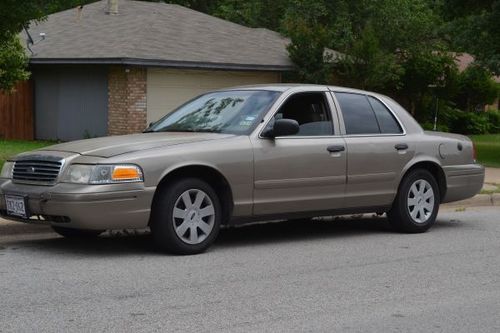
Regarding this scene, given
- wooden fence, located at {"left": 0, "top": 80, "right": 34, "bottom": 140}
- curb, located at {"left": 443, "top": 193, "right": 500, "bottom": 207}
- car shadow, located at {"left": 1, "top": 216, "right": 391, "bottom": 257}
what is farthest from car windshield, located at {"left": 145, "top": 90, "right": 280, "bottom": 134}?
wooden fence, located at {"left": 0, "top": 80, "right": 34, "bottom": 140}

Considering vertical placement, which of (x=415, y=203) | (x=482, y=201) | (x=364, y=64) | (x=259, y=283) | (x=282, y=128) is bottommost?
(x=482, y=201)

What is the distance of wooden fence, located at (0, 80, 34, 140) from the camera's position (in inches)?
1037

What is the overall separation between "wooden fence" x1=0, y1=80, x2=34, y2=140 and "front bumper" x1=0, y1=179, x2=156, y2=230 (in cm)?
1915

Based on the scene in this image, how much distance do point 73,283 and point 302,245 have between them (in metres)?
2.87

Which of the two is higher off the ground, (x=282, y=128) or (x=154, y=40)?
(x=154, y=40)

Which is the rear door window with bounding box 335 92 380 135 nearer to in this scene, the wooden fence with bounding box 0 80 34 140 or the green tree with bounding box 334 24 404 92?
the green tree with bounding box 334 24 404 92

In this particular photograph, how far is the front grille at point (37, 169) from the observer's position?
7.83 metres

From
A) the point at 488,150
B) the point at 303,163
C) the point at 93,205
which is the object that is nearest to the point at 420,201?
the point at 303,163

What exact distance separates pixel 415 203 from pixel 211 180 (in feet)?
8.75

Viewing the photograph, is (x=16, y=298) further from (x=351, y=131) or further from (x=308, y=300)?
(x=351, y=131)

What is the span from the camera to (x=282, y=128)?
27.5 ft

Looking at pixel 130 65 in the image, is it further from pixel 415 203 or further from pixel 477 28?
pixel 415 203

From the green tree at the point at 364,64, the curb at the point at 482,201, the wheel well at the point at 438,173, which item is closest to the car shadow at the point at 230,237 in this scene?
the wheel well at the point at 438,173

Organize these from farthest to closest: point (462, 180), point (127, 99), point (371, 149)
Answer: point (127, 99) < point (462, 180) < point (371, 149)
